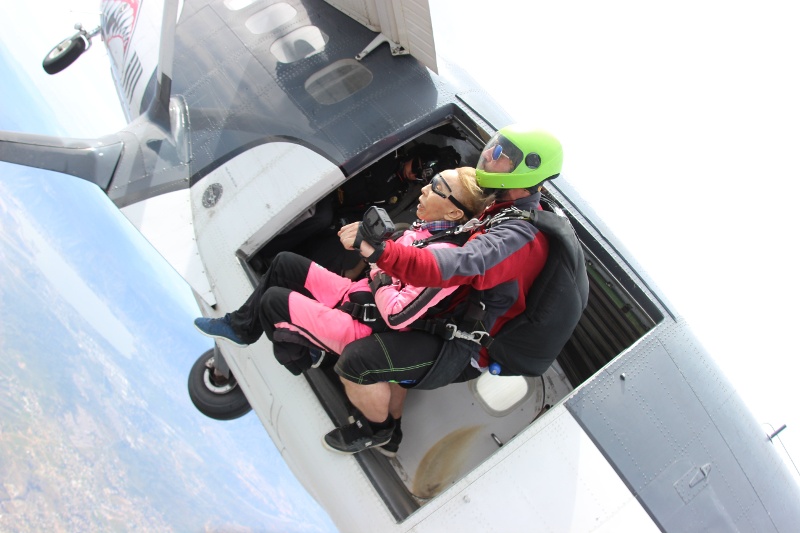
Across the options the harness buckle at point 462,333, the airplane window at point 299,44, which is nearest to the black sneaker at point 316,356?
the harness buckle at point 462,333

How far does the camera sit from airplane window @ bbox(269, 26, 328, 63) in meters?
5.19

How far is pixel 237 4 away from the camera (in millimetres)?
5766

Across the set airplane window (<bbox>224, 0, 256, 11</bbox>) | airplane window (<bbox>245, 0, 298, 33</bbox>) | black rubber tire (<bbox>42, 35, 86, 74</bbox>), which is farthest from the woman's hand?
black rubber tire (<bbox>42, 35, 86, 74</bbox>)

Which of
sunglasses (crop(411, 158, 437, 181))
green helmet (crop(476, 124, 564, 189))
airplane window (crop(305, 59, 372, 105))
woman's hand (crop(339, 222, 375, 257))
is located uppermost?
woman's hand (crop(339, 222, 375, 257))

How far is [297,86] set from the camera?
4.96 meters

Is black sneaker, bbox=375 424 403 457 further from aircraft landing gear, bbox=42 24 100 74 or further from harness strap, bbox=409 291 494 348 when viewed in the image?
aircraft landing gear, bbox=42 24 100 74

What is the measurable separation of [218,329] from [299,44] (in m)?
2.75

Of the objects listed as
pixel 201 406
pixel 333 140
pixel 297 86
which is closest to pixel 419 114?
pixel 333 140

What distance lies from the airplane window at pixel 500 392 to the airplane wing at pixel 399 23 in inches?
94.6

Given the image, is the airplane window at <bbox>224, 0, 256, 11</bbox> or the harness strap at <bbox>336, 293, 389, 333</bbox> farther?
the airplane window at <bbox>224, 0, 256, 11</bbox>

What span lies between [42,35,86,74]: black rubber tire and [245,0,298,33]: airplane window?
3681mm

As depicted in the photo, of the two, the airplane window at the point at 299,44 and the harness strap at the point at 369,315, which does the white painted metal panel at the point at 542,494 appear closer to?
the harness strap at the point at 369,315

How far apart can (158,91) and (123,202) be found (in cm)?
94

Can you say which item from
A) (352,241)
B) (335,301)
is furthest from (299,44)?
(352,241)
